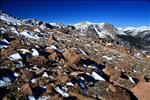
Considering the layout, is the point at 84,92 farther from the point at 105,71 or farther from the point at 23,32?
the point at 23,32

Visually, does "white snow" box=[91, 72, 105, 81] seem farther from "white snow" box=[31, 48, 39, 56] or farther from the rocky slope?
"white snow" box=[31, 48, 39, 56]

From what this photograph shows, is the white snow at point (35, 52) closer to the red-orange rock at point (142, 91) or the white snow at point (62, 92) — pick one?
the white snow at point (62, 92)

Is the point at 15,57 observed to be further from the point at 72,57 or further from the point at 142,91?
the point at 142,91

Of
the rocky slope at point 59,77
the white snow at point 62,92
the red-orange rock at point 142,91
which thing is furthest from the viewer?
the red-orange rock at point 142,91

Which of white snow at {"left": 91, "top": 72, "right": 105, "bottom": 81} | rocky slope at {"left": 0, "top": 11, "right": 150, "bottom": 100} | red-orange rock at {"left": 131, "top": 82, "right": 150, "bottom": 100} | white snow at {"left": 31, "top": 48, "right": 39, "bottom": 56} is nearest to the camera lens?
rocky slope at {"left": 0, "top": 11, "right": 150, "bottom": 100}

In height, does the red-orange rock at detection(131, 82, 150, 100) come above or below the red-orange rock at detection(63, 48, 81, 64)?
below

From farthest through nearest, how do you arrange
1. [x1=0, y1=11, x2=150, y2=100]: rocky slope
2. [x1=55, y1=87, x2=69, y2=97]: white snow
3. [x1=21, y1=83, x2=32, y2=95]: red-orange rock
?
[x1=55, y1=87, x2=69, y2=97]: white snow < [x1=0, y1=11, x2=150, y2=100]: rocky slope < [x1=21, y1=83, x2=32, y2=95]: red-orange rock

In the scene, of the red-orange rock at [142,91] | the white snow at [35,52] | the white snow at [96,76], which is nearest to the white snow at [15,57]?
the white snow at [35,52]

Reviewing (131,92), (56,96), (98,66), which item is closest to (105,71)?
(98,66)

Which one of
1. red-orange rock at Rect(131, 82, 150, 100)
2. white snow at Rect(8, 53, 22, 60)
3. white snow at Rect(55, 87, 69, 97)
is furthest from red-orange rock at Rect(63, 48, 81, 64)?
white snow at Rect(55, 87, 69, 97)

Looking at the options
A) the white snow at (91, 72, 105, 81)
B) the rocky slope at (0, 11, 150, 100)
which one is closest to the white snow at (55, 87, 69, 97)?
the rocky slope at (0, 11, 150, 100)

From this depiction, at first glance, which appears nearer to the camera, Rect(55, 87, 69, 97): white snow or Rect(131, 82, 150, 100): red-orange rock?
Rect(55, 87, 69, 97): white snow

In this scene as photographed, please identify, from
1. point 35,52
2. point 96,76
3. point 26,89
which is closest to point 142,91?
point 96,76

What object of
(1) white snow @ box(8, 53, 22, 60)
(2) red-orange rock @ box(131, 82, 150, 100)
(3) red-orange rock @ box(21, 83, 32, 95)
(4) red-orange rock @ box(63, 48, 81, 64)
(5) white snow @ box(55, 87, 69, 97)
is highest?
(1) white snow @ box(8, 53, 22, 60)
